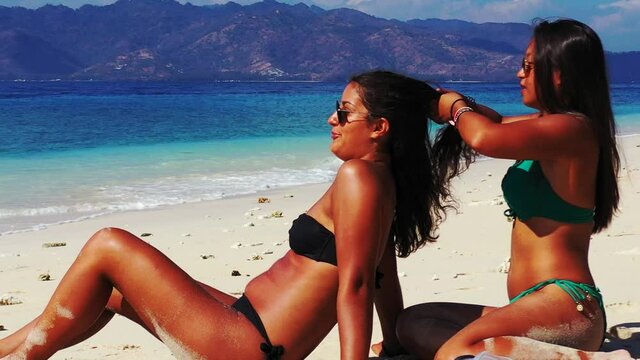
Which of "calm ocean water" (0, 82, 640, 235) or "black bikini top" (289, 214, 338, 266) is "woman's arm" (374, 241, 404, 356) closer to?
"black bikini top" (289, 214, 338, 266)

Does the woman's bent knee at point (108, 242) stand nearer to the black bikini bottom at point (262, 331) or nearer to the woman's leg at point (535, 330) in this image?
the black bikini bottom at point (262, 331)

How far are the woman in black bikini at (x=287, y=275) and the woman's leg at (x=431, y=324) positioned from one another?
0.61 meters

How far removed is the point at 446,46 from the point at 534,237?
501 ft

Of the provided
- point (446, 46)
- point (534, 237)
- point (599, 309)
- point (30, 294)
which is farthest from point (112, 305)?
point (446, 46)

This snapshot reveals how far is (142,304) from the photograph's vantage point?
3.45 meters

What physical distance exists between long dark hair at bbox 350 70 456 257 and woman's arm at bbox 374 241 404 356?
467 mm

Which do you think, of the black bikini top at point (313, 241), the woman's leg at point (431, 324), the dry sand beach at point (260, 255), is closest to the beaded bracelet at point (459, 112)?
the black bikini top at point (313, 241)

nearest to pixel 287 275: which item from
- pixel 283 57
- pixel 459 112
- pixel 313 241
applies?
pixel 313 241

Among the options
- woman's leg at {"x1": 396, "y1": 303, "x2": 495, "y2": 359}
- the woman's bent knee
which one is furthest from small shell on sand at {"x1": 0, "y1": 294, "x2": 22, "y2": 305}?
woman's leg at {"x1": 396, "y1": 303, "x2": 495, "y2": 359}

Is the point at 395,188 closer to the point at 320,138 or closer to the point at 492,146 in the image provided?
the point at 492,146

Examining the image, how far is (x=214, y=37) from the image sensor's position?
593 ft

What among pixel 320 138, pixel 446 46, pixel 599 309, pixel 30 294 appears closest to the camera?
pixel 599 309

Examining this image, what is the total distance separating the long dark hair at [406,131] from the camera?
3.46 m

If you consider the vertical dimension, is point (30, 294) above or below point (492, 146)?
below
